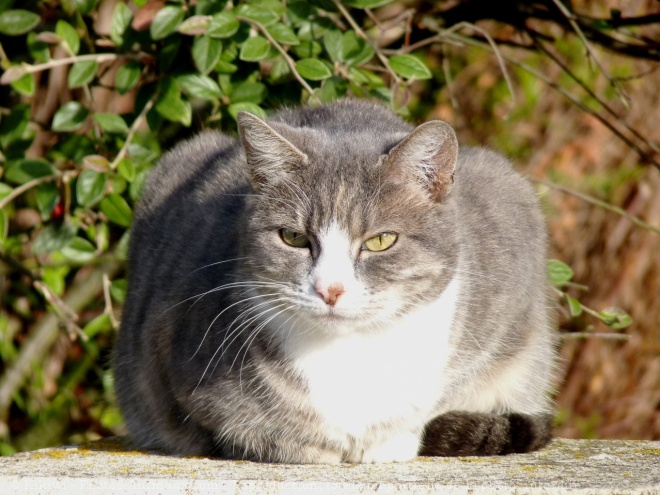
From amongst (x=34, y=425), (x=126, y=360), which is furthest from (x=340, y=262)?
(x=34, y=425)

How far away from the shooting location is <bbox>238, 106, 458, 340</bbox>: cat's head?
7.63 feet

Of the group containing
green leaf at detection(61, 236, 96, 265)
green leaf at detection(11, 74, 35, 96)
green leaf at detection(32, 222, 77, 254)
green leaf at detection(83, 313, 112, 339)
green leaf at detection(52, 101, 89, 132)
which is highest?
green leaf at detection(11, 74, 35, 96)

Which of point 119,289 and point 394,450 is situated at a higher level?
point 394,450

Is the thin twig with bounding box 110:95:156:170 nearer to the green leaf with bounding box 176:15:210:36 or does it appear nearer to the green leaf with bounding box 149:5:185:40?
the green leaf with bounding box 149:5:185:40

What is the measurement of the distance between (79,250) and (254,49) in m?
0.94

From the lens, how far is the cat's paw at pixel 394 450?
247 cm

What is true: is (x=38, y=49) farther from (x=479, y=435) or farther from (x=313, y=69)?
(x=479, y=435)

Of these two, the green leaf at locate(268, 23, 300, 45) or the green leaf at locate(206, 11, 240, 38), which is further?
the green leaf at locate(268, 23, 300, 45)

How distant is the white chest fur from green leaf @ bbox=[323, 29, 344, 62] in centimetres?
95

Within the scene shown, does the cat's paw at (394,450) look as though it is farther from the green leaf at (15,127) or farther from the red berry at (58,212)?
the green leaf at (15,127)

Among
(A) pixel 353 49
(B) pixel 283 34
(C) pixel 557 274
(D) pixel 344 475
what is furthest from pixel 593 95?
(D) pixel 344 475

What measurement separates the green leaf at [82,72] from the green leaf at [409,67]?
3.03 ft

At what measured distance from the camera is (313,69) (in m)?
2.96

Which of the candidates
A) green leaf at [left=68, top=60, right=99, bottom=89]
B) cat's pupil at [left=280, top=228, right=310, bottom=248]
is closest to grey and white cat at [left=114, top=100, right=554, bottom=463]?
cat's pupil at [left=280, top=228, right=310, bottom=248]
